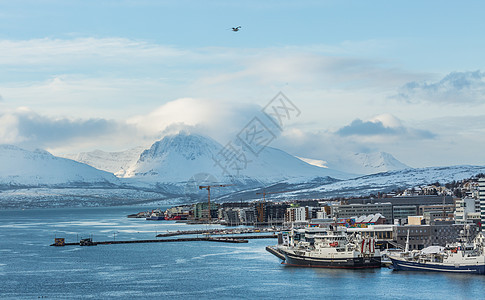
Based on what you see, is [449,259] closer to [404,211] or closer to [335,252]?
[335,252]

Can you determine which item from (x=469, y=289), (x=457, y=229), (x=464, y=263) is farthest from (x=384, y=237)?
(x=469, y=289)

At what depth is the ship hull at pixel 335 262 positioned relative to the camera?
287 feet

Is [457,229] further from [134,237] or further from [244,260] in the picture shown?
[134,237]

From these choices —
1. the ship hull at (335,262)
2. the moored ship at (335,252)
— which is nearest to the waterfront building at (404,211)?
the moored ship at (335,252)

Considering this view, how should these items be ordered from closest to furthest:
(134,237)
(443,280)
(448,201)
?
(443,280), (134,237), (448,201)

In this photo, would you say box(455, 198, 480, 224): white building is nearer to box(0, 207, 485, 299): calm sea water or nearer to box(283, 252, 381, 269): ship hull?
box(0, 207, 485, 299): calm sea water

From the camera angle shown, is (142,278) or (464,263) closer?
(464,263)

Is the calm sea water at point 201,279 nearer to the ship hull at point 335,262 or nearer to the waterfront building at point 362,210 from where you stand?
the ship hull at point 335,262

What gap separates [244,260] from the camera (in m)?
101

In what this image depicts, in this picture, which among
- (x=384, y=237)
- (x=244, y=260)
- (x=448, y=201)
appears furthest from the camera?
(x=448, y=201)

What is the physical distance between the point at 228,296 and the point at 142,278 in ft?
54.8

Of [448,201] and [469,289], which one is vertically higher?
[448,201]

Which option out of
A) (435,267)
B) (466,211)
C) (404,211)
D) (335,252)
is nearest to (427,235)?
(335,252)

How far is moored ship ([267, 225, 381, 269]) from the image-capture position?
87.8 meters
